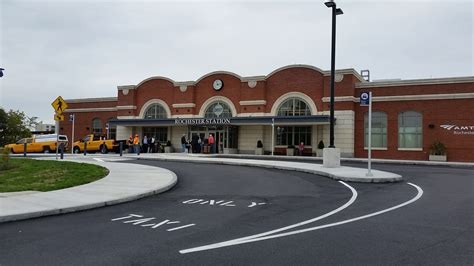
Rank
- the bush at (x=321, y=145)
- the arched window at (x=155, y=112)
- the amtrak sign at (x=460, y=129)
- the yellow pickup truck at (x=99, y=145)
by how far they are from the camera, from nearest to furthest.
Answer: the amtrak sign at (x=460, y=129) → the bush at (x=321, y=145) → the yellow pickup truck at (x=99, y=145) → the arched window at (x=155, y=112)

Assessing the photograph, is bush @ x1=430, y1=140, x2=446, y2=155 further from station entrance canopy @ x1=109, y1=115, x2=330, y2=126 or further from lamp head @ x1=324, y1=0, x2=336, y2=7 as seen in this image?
lamp head @ x1=324, y1=0, x2=336, y2=7

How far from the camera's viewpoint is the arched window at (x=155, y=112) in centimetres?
4056

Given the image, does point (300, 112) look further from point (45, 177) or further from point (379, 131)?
point (45, 177)

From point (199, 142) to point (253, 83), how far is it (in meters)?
7.48

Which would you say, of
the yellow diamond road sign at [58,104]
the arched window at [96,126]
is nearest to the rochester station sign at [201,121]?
the arched window at [96,126]

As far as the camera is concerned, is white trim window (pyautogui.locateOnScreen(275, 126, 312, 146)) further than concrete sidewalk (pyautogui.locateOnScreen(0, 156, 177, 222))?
Yes

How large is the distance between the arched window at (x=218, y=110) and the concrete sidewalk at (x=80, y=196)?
24206mm

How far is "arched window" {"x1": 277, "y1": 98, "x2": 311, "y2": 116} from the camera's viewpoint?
34.1m

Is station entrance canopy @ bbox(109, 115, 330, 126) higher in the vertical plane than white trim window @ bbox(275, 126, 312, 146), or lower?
higher

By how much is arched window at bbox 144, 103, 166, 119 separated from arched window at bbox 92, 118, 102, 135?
7.37 meters

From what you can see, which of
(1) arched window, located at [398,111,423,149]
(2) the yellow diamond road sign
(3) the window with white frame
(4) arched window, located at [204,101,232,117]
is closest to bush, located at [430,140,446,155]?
(1) arched window, located at [398,111,423,149]

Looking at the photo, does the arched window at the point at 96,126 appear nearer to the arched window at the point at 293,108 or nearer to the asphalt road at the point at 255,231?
the arched window at the point at 293,108

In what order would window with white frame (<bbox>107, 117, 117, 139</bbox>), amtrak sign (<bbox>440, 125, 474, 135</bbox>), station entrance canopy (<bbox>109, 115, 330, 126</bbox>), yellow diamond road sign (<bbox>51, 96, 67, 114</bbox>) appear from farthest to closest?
window with white frame (<bbox>107, 117, 117, 139</bbox>)
station entrance canopy (<bbox>109, 115, 330, 126</bbox>)
amtrak sign (<bbox>440, 125, 474, 135</bbox>)
yellow diamond road sign (<bbox>51, 96, 67, 114</bbox>)

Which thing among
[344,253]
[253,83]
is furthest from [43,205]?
[253,83]
